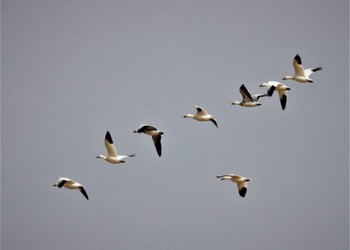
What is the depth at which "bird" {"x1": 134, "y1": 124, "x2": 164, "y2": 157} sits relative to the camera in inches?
1538

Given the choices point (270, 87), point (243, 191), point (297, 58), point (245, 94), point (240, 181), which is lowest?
point (243, 191)

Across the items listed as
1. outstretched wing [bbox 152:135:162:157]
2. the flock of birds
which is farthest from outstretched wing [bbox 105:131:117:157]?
outstretched wing [bbox 152:135:162:157]

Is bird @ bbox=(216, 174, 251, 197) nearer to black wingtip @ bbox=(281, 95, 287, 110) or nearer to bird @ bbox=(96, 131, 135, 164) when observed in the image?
black wingtip @ bbox=(281, 95, 287, 110)

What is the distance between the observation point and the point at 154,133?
130 ft

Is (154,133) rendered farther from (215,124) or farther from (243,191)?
(243,191)

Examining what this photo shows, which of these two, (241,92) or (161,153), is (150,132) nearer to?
(161,153)

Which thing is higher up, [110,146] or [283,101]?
[283,101]

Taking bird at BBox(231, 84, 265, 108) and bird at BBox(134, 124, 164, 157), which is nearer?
bird at BBox(134, 124, 164, 157)

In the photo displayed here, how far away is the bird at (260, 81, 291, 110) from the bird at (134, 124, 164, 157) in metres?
5.02

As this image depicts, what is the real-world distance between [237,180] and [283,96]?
13.9ft

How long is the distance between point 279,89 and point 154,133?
5707 millimetres

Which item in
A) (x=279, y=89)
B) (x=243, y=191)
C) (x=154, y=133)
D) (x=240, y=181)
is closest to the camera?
(x=154, y=133)

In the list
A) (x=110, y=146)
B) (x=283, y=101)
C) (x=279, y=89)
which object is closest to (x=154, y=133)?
(x=110, y=146)

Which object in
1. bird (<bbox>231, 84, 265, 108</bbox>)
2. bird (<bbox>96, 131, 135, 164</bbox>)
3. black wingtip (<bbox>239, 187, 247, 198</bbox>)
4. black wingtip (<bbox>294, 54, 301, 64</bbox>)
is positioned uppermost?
black wingtip (<bbox>294, 54, 301, 64</bbox>)
